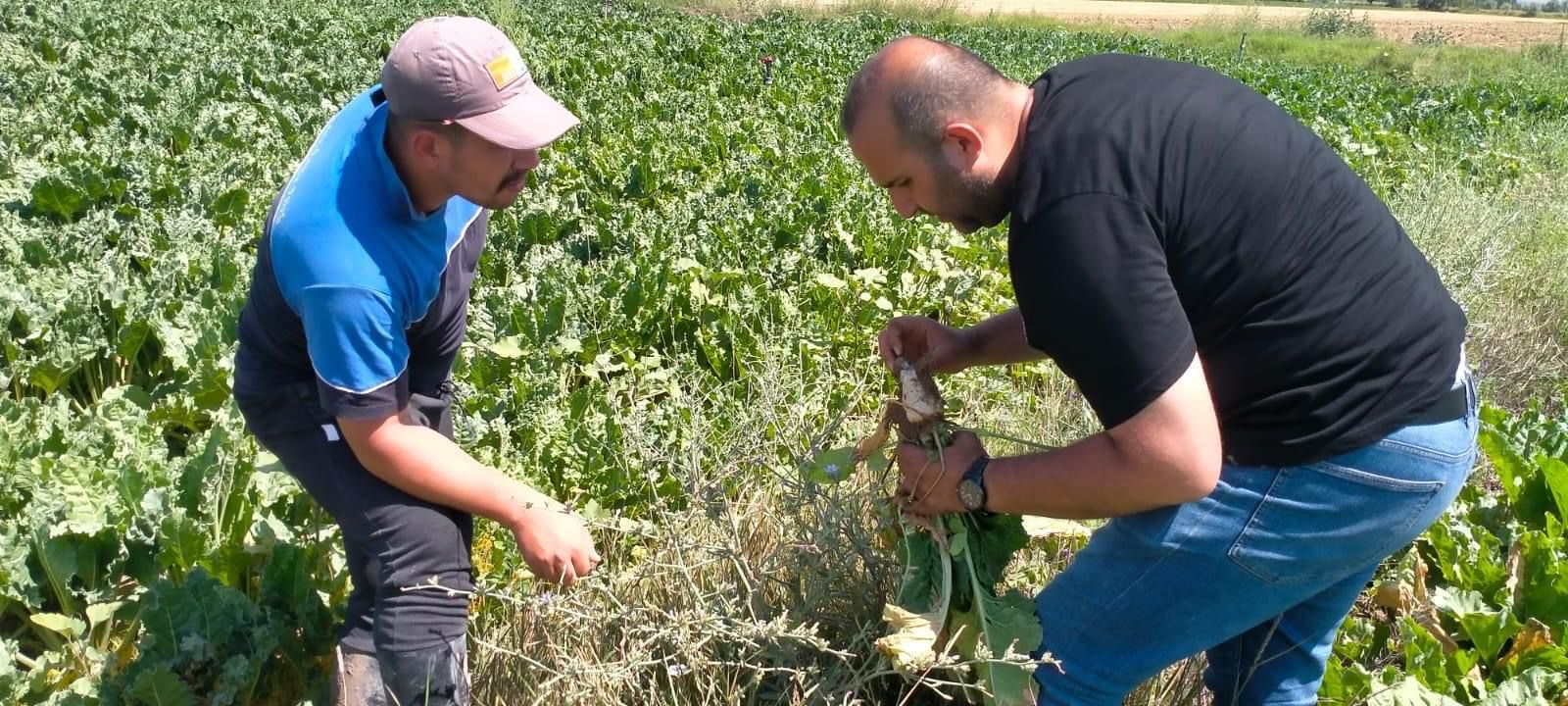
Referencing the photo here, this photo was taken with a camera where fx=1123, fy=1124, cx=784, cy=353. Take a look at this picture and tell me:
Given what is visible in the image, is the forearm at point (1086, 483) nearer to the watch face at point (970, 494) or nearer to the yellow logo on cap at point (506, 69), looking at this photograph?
the watch face at point (970, 494)

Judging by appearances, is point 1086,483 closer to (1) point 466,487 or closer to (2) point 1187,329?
(2) point 1187,329

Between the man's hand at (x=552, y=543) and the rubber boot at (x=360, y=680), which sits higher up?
the man's hand at (x=552, y=543)

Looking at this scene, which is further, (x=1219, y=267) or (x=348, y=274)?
(x=348, y=274)

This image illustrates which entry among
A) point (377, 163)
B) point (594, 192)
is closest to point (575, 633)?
point (377, 163)

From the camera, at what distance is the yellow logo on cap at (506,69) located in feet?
7.08

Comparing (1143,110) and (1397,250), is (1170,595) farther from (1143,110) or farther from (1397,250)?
Answer: (1143,110)

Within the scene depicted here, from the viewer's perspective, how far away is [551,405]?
4047 millimetres

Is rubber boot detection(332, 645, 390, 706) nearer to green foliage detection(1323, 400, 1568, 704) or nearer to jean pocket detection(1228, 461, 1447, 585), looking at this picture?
jean pocket detection(1228, 461, 1447, 585)

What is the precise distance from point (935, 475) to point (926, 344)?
47 centimetres

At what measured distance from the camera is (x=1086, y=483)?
1938mm

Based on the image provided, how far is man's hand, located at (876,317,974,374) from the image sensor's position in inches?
103

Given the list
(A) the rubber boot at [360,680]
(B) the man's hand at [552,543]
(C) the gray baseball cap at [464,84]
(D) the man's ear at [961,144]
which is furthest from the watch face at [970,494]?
(A) the rubber boot at [360,680]

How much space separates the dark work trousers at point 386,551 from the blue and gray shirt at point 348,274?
0.10m

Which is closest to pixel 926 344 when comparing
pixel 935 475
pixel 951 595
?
pixel 935 475
